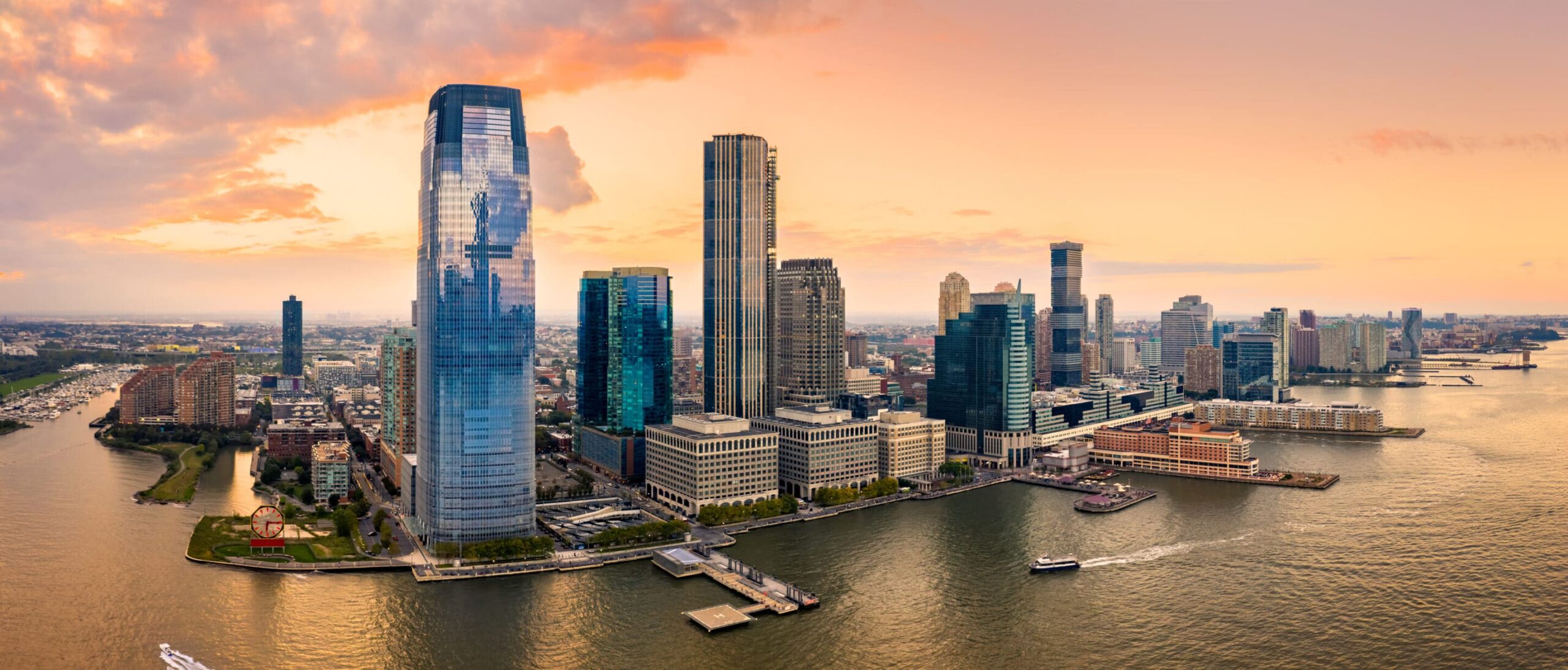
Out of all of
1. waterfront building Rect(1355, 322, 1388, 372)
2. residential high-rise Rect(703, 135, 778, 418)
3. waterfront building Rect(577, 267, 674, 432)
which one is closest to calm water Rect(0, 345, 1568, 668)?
residential high-rise Rect(703, 135, 778, 418)

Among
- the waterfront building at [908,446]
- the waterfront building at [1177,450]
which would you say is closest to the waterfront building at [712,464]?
the waterfront building at [908,446]

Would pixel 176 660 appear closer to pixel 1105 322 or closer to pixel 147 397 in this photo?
pixel 147 397

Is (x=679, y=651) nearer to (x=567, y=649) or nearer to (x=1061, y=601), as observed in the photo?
(x=567, y=649)

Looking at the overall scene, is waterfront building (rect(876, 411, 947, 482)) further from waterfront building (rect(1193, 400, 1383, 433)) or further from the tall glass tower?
waterfront building (rect(1193, 400, 1383, 433))

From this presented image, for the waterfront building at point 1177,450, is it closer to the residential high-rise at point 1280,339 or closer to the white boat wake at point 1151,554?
the white boat wake at point 1151,554

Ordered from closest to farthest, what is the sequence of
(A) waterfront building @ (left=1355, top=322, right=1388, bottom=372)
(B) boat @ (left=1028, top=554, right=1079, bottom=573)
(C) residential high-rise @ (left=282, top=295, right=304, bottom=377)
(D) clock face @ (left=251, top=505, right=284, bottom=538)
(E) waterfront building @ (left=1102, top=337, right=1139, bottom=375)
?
(B) boat @ (left=1028, top=554, right=1079, bottom=573) < (D) clock face @ (left=251, top=505, right=284, bottom=538) < (C) residential high-rise @ (left=282, top=295, right=304, bottom=377) < (A) waterfront building @ (left=1355, top=322, right=1388, bottom=372) < (E) waterfront building @ (left=1102, top=337, right=1139, bottom=375)

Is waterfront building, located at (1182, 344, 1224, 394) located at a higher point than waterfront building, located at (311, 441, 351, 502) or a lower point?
higher
